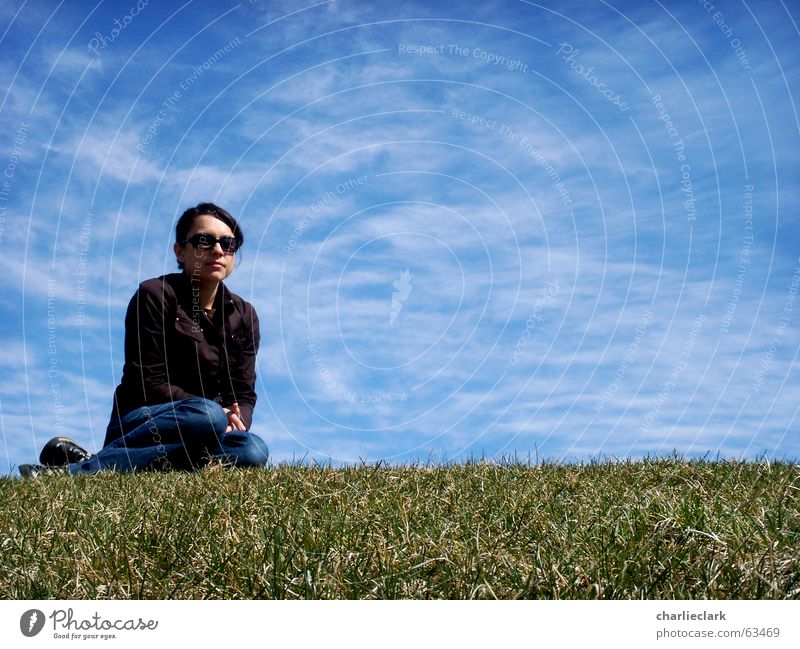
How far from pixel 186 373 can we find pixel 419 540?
608cm

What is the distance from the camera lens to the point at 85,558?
4.18 meters

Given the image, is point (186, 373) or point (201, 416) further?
point (186, 373)

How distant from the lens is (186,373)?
9727 mm

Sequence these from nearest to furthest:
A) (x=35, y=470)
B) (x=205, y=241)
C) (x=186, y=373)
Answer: (x=35, y=470), (x=205, y=241), (x=186, y=373)

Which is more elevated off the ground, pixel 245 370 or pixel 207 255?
pixel 207 255

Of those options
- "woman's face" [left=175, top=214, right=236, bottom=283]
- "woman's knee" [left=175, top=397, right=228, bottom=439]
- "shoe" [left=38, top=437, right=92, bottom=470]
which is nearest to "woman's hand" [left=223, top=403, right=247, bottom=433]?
"woman's knee" [left=175, top=397, right=228, bottom=439]

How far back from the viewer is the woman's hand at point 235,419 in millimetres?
9883

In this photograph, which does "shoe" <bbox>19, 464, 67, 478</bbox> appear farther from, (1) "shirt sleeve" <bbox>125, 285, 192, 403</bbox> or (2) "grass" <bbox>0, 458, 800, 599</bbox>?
(2) "grass" <bbox>0, 458, 800, 599</bbox>
